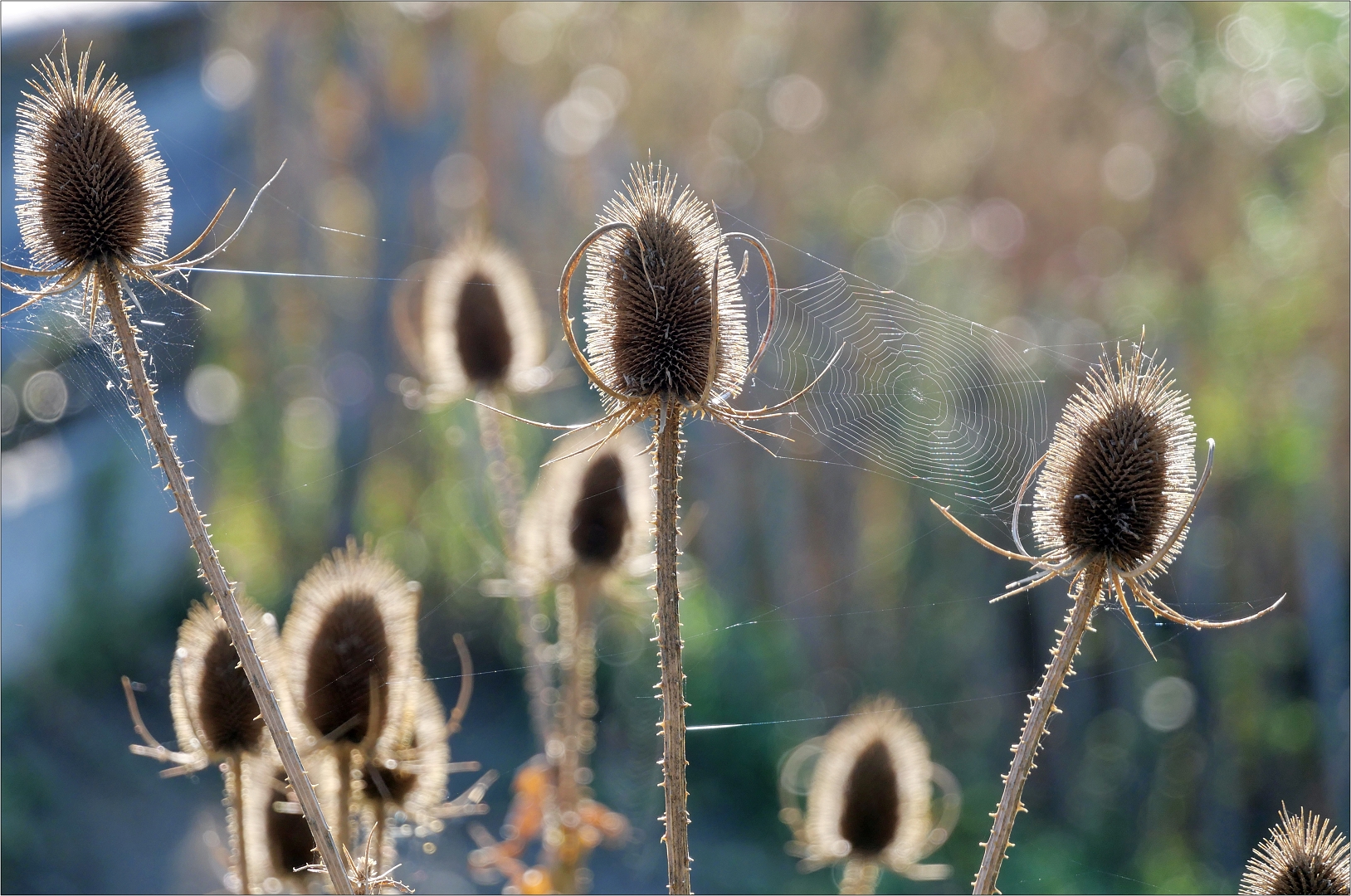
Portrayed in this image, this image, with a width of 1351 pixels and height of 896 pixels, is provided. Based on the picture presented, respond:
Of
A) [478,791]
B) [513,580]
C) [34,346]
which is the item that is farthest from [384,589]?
[34,346]

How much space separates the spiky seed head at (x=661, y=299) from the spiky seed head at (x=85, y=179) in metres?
0.63

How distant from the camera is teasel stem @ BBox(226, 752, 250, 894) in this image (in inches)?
63.8

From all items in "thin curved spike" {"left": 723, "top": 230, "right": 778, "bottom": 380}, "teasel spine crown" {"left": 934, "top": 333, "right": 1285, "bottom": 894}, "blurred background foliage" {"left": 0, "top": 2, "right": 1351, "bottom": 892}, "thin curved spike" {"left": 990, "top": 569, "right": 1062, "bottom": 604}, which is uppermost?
"blurred background foliage" {"left": 0, "top": 2, "right": 1351, "bottom": 892}

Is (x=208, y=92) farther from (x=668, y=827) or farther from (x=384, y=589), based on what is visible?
(x=668, y=827)

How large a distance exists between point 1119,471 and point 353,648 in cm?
129

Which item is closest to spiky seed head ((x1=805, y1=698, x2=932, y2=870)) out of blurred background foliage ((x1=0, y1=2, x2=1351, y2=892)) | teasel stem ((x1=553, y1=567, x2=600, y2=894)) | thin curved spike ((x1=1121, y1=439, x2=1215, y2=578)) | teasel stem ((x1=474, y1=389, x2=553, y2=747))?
teasel stem ((x1=553, y1=567, x2=600, y2=894))

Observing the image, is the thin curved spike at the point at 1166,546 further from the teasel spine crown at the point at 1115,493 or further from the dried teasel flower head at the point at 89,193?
the dried teasel flower head at the point at 89,193

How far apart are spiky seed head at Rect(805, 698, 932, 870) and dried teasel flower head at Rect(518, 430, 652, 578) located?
2.55 ft

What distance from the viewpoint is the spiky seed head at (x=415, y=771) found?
1879 mm

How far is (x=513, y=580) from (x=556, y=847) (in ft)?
2.32

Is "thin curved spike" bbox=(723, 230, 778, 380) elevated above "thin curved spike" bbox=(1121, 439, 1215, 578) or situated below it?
above

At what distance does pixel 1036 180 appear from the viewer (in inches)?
427

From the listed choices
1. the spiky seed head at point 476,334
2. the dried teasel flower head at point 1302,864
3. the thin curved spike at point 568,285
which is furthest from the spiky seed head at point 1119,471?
the spiky seed head at point 476,334

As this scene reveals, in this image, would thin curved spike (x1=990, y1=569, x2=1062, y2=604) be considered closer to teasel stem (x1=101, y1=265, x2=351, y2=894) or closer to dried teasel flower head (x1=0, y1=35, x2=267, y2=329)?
teasel stem (x1=101, y1=265, x2=351, y2=894)
